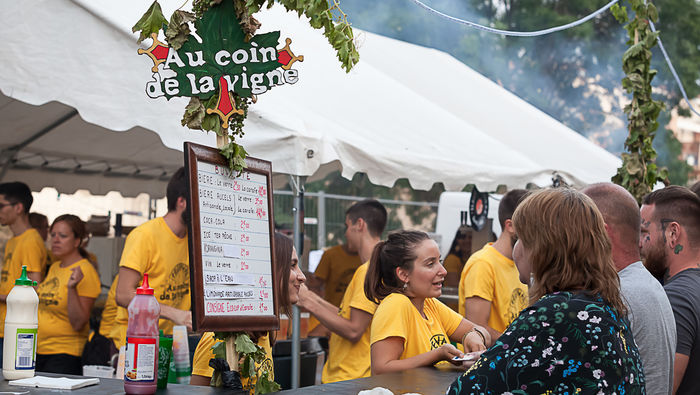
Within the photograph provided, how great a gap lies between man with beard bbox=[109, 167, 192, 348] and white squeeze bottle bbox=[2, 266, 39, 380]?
172cm

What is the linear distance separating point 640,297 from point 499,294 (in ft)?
6.36

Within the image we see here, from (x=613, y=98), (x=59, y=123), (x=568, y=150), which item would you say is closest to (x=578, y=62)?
(x=613, y=98)

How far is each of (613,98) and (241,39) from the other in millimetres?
22169

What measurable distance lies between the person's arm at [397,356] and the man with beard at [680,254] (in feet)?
3.00

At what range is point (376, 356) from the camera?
348cm

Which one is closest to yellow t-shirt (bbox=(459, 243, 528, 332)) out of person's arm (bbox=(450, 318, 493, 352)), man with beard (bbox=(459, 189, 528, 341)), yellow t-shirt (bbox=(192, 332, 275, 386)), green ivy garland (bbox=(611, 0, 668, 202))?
man with beard (bbox=(459, 189, 528, 341))

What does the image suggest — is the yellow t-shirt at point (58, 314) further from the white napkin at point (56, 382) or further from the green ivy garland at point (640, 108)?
the green ivy garland at point (640, 108)

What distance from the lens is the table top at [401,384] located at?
253cm

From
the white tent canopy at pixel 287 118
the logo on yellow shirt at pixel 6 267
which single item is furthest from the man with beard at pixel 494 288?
the logo on yellow shirt at pixel 6 267

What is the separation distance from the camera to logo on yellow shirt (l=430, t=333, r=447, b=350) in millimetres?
3650

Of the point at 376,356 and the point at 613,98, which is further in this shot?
the point at 613,98

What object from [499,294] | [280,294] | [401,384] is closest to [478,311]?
[499,294]

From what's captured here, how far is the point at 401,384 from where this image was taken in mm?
2783

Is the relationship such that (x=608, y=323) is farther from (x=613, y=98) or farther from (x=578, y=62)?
(x=613, y=98)
